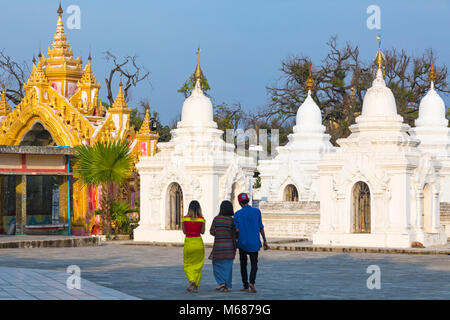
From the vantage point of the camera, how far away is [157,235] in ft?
87.3

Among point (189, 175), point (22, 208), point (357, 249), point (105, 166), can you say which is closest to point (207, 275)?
point (357, 249)

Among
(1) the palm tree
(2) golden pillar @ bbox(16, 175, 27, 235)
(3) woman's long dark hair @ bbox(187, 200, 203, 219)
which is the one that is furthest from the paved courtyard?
(2) golden pillar @ bbox(16, 175, 27, 235)

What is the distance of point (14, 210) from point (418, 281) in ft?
58.0

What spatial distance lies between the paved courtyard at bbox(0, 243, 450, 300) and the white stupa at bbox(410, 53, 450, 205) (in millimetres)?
11650

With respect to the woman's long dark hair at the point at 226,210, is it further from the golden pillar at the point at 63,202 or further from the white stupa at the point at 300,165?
the white stupa at the point at 300,165

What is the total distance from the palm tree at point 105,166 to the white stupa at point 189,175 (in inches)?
33.9

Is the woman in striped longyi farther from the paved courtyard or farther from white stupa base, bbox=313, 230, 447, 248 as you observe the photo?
white stupa base, bbox=313, 230, 447, 248

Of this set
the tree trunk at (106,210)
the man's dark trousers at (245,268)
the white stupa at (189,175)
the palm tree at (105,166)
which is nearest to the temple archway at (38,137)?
the palm tree at (105,166)

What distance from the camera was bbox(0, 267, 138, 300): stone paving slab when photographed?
11.7m

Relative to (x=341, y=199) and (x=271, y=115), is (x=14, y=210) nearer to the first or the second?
(x=341, y=199)

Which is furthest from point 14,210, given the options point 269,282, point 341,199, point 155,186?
point 269,282

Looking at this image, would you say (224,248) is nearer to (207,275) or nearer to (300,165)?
(207,275)

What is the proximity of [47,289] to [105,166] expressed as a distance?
1526 cm

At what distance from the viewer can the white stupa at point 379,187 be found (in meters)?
24.0
